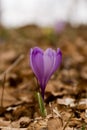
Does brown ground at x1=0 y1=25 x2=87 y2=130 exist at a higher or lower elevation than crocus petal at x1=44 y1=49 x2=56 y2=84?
lower

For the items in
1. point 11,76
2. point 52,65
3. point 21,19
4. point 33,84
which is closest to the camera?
point 52,65

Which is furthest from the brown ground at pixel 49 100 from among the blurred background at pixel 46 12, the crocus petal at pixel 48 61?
the blurred background at pixel 46 12

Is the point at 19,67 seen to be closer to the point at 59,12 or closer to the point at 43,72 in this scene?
the point at 43,72

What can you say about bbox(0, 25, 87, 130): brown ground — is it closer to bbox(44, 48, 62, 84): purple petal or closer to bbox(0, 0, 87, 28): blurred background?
bbox(44, 48, 62, 84): purple petal

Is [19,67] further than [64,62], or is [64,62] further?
[64,62]

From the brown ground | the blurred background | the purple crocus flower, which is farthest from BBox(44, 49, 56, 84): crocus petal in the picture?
the blurred background

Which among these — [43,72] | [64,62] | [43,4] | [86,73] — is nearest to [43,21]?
[43,4]

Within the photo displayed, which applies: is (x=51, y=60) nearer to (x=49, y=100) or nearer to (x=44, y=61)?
(x=44, y=61)
